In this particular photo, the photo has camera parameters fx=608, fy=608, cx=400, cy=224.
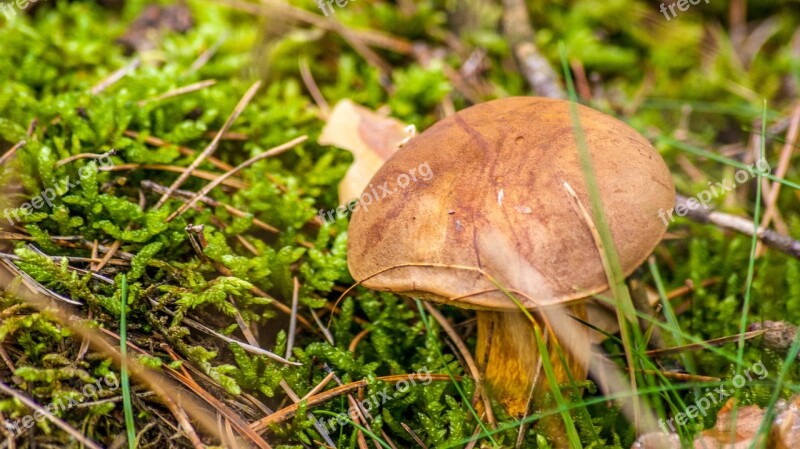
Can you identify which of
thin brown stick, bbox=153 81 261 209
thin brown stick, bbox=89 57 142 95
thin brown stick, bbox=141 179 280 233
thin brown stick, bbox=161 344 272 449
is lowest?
thin brown stick, bbox=161 344 272 449

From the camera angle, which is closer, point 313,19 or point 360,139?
point 360,139

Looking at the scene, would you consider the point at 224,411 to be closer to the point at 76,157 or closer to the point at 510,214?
the point at 510,214

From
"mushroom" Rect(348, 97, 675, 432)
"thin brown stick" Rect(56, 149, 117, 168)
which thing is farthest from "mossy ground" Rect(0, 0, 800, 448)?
"mushroom" Rect(348, 97, 675, 432)

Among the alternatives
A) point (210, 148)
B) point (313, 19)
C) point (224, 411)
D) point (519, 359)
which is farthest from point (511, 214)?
point (313, 19)

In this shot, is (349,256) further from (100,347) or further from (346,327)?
(100,347)

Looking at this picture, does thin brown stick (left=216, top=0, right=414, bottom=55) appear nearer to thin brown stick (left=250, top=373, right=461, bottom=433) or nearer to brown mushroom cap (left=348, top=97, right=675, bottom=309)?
brown mushroom cap (left=348, top=97, right=675, bottom=309)

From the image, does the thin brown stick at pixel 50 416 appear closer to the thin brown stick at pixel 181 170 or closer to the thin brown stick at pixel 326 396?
the thin brown stick at pixel 326 396
